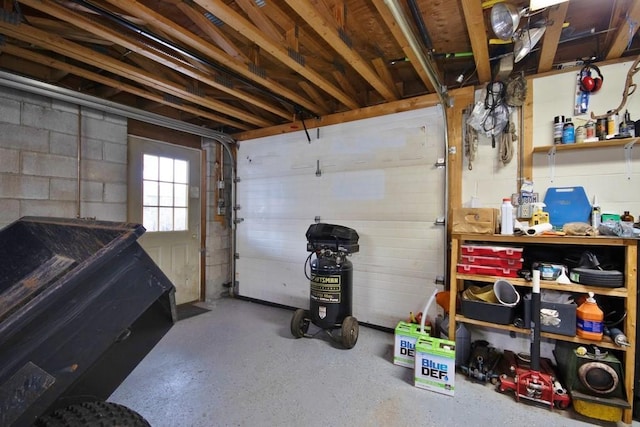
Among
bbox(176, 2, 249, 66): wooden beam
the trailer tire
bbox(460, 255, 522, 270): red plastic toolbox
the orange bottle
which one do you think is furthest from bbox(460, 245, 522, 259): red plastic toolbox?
bbox(176, 2, 249, 66): wooden beam

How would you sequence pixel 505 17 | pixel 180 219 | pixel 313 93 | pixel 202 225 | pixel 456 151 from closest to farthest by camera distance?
pixel 505 17, pixel 456 151, pixel 313 93, pixel 180 219, pixel 202 225

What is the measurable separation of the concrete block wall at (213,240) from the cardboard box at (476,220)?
3.24m

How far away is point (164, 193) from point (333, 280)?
251 centimetres

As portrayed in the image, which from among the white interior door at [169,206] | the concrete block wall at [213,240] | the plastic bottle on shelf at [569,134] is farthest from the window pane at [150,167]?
the plastic bottle on shelf at [569,134]

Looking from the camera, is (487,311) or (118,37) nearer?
(118,37)

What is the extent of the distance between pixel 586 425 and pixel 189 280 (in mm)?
4083

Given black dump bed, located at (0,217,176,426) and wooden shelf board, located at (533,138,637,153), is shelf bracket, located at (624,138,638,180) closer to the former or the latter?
wooden shelf board, located at (533,138,637,153)

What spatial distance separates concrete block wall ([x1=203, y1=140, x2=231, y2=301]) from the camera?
420 cm

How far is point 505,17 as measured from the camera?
70.2 inches

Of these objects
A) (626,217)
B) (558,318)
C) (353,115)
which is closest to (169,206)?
(353,115)

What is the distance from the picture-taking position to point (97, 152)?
312cm

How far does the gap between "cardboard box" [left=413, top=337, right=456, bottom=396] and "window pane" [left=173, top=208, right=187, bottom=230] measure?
3229 millimetres

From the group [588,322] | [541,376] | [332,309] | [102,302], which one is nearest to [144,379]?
[332,309]

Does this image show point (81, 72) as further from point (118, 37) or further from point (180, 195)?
point (180, 195)
